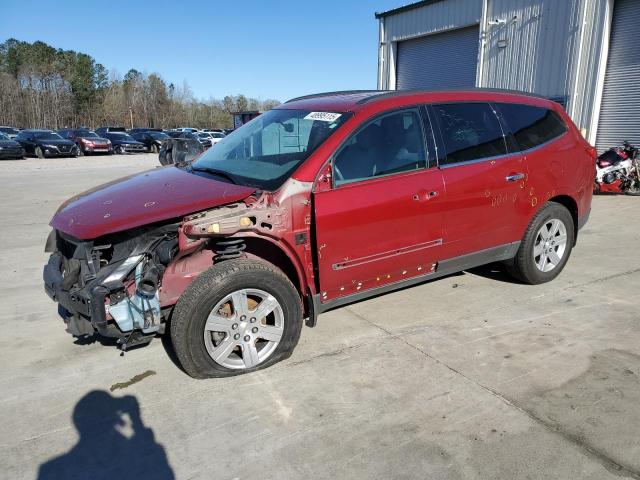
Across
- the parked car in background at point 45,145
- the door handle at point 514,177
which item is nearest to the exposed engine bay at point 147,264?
the door handle at point 514,177

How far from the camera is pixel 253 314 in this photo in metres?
3.22

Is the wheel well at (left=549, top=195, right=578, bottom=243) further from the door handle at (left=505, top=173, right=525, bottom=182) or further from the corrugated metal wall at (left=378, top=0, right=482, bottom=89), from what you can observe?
the corrugated metal wall at (left=378, top=0, right=482, bottom=89)

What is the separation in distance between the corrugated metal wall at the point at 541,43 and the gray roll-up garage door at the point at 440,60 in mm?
454

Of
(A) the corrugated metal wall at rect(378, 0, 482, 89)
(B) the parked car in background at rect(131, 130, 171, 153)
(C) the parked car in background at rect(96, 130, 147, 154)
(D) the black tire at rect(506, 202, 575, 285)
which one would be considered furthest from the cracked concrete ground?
(B) the parked car in background at rect(131, 130, 171, 153)

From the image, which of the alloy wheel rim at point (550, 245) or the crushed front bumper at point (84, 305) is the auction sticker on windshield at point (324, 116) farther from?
the alloy wheel rim at point (550, 245)

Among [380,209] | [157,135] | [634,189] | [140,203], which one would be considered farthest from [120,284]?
[157,135]

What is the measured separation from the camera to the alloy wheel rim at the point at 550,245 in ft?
15.6

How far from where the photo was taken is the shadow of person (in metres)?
2.42

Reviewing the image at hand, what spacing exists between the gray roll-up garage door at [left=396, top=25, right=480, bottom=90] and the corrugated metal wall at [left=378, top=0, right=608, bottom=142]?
1.49ft

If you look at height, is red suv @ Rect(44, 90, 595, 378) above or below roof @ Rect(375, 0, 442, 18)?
below

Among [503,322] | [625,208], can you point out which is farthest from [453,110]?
[625,208]

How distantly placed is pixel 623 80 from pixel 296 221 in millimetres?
11257

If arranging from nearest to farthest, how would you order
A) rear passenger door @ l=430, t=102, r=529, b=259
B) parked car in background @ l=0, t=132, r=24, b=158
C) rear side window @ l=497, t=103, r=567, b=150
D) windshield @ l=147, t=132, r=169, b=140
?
rear passenger door @ l=430, t=102, r=529, b=259, rear side window @ l=497, t=103, r=567, b=150, parked car in background @ l=0, t=132, r=24, b=158, windshield @ l=147, t=132, r=169, b=140

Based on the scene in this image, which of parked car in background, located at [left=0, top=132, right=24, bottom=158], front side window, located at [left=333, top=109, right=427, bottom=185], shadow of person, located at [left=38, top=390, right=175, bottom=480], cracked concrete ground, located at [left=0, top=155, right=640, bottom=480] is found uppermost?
front side window, located at [left=333, top=109, right=427, bottom=185]
